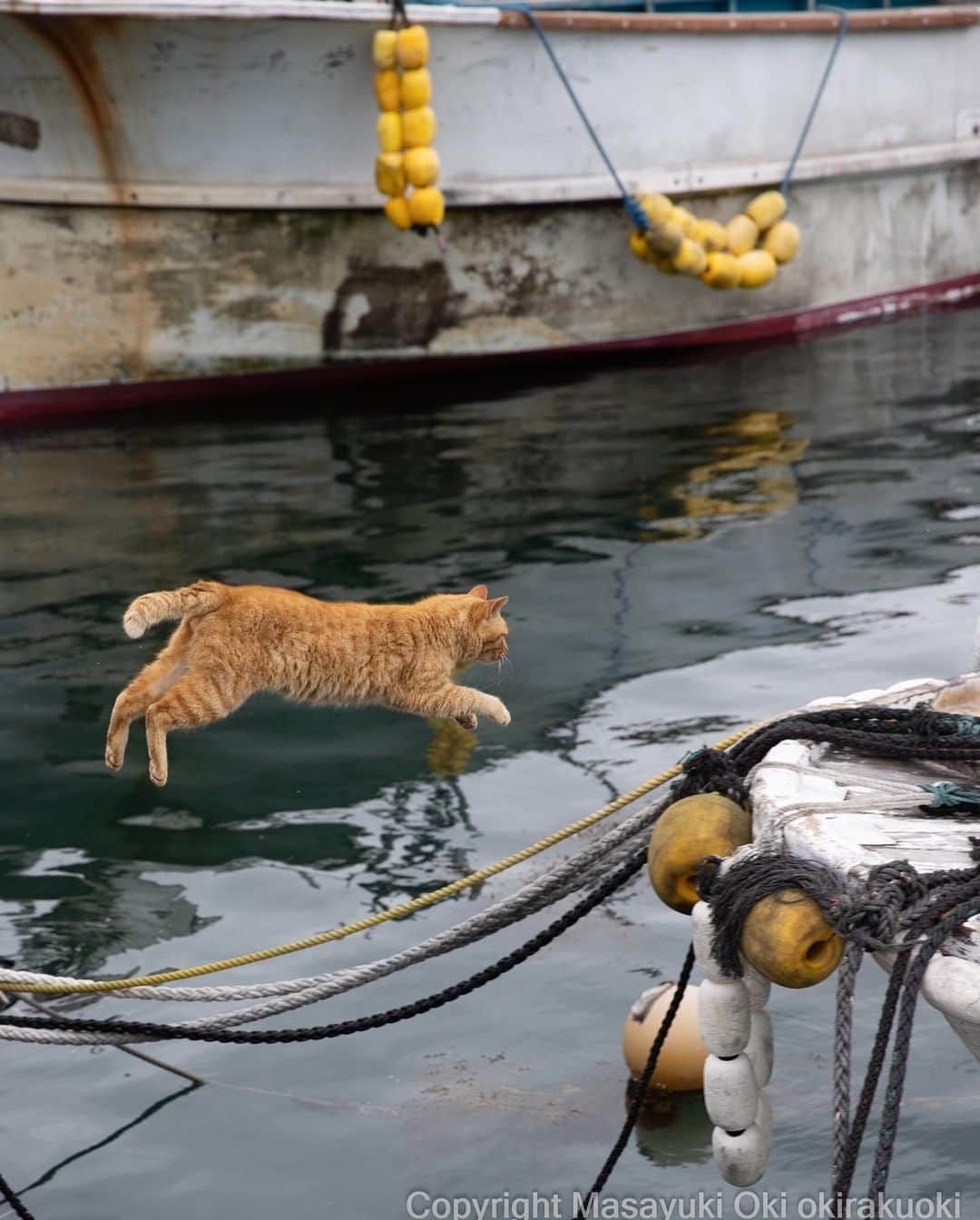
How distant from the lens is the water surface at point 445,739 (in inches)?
197

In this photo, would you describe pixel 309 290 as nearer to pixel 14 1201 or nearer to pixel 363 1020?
pixel 363 1020

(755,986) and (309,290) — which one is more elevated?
(309,290)

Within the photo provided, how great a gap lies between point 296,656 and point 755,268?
402 inches

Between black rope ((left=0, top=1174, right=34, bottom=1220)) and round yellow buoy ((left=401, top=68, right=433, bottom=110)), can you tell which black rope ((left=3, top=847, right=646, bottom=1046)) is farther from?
round yellow buoy ((left=401, top=68, right=433, bottom=110))

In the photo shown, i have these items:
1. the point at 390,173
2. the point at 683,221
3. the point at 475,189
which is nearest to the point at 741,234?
the point at 683,221

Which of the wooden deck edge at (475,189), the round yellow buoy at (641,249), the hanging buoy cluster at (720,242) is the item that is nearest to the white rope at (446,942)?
the wooden deck edge at (475,189)

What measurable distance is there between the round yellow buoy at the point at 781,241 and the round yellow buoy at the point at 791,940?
41.9ft

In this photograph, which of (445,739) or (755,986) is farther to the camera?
(445,739)

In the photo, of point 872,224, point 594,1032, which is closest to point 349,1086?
point 594,1032

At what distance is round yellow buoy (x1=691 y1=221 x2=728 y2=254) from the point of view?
14992 millimetres

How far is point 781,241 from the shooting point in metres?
15.5

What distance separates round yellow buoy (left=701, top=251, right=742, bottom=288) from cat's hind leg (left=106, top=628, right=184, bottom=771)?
981cm

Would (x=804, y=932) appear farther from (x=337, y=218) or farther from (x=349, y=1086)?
(x=337, y=218)

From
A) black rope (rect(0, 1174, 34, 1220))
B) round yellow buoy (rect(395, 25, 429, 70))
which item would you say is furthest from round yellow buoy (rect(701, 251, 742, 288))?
black rope (rect(0, 1174, 34, 1220))
